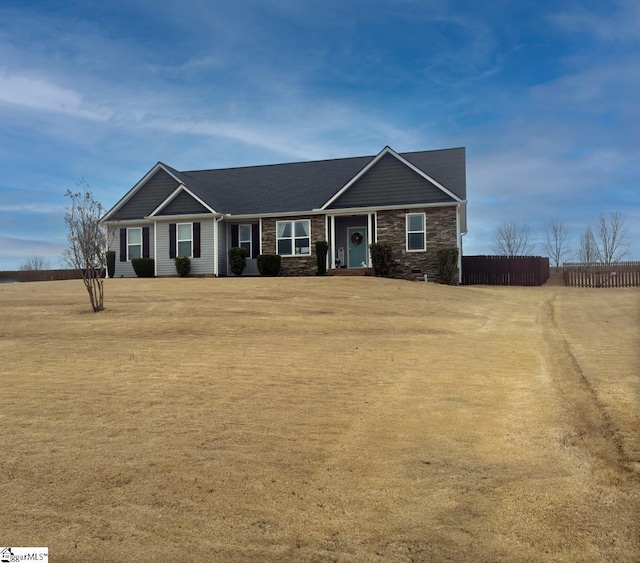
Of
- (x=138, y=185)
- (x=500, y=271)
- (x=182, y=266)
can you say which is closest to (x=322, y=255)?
(x=182, y=266)

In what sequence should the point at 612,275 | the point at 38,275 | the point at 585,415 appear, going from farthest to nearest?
the point at 38,275, the point at 612,275, the point at 585,415

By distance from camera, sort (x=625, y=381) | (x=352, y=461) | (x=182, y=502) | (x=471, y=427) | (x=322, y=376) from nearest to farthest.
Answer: (x=182, y=502) < (x=352, y=461) < (x=471, y=427) < (x=625, y=381) < (x=322, y=376)

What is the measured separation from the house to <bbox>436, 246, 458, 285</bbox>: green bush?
1.75 ft

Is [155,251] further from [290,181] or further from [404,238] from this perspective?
[404,238]

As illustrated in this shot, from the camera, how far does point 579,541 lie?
129 inches

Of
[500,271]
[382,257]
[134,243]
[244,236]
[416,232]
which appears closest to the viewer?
[382,257]

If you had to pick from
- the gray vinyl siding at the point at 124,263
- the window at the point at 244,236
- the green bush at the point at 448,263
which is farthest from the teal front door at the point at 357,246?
the gray vinyl siding at the point at 124,263

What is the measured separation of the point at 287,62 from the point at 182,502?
19.7m

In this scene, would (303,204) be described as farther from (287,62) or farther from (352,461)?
(352,461)

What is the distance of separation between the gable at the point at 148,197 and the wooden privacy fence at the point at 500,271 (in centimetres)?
1709

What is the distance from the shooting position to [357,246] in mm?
26703

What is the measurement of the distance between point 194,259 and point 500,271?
16.9 m

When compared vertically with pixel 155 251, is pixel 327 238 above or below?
above

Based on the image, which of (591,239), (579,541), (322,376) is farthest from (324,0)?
(591,239)
